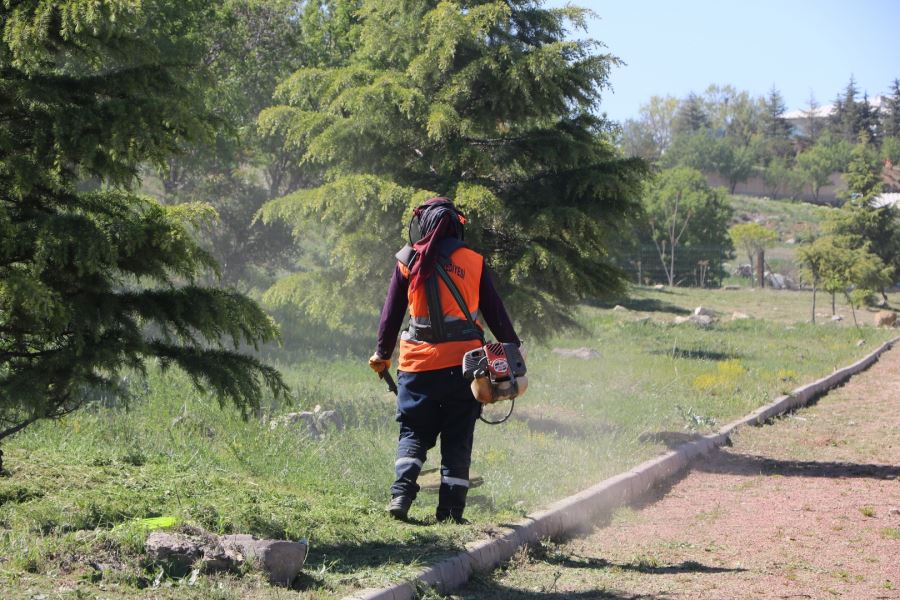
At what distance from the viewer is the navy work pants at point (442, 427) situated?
5980 mm

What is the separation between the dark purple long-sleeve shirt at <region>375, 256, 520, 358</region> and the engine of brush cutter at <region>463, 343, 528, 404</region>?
1.28 feet

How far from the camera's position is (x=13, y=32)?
5020 millimetres

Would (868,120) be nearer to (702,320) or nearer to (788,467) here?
(702,320)

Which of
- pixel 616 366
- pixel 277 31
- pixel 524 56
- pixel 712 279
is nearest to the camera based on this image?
pixel 524 56

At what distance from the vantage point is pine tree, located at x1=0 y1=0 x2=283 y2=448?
16.5ft

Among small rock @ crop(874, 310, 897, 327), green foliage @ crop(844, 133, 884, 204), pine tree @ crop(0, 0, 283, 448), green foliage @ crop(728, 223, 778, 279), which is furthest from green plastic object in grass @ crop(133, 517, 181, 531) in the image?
green foliage @ crop(728, 223, 778, 279)

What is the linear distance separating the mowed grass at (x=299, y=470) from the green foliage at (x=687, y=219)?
38.5 meters

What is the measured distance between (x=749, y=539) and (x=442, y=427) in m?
2.19

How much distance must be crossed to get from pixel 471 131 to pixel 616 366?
713 cm

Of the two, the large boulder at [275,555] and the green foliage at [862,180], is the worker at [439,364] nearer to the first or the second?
the large boulder at [275,555]

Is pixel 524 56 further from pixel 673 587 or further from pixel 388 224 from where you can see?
pixel 673 587

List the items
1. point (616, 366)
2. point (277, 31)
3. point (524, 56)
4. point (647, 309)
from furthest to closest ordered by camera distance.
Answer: point (647, 309)
point (277, 31)
point (616, 366)
point (524, 56)

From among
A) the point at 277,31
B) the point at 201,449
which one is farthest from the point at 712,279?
the point at 201,449

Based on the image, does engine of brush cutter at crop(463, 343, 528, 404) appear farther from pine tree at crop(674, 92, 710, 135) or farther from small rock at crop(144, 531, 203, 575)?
pine tree at crop(674, 92, 710, 135)
